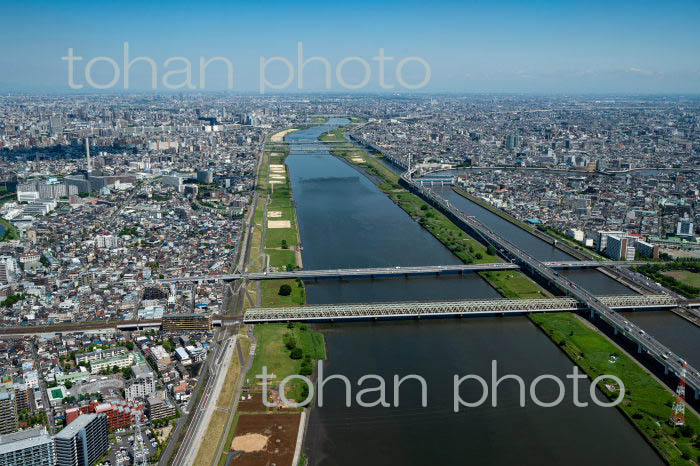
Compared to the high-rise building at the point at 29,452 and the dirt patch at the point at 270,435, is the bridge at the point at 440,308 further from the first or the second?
the high-rise building at the point at 29,452

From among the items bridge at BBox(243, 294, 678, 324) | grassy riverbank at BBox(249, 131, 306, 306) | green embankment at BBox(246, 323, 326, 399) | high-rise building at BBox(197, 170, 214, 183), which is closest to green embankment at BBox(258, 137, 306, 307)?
grassy riverbank at BBox(249, 131, 306, 306)

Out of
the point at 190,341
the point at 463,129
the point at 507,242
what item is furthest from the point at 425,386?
the point at 463,129

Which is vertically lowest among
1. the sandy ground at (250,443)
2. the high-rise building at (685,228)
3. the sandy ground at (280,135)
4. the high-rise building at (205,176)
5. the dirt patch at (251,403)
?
the sandy ground at (250,443)

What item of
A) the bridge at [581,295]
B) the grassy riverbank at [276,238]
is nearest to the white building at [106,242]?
the grassy riverbank at [276,238]

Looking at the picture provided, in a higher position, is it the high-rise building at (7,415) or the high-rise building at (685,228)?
the high-rise building at (685,228)

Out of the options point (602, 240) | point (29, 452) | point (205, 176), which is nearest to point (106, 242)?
point (205, 176)

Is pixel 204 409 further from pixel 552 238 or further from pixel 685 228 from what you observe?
pixel 685 228
